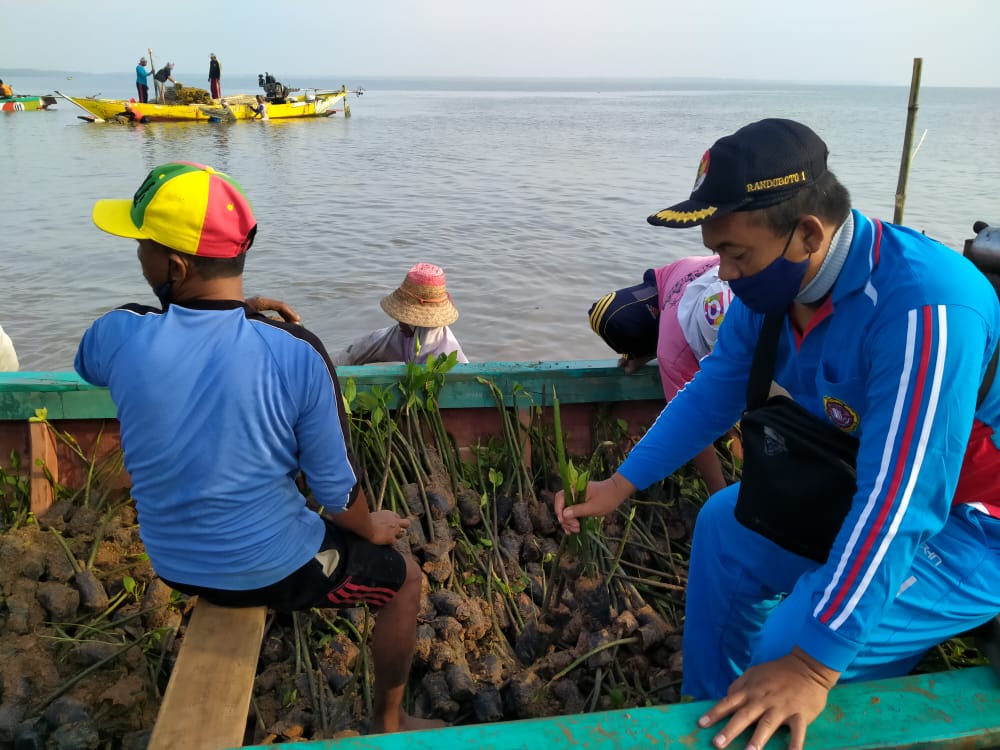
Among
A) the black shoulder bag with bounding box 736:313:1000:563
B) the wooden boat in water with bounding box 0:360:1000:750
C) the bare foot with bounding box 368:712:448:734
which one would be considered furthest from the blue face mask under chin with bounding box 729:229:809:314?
the bare foot with bounding box 368:712:448:734

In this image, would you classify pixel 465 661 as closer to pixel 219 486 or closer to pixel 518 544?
pixel 518 544

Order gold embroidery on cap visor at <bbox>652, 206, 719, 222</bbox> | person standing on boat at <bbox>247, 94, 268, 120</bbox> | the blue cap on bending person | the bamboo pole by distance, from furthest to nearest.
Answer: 1. person standing on boat at <bbox>247, 94, 268, 120</bbox>
2. the bamboo pole
3. the blue cap on bending person
4. gold embroidery on cap visor at <bbox>652, 206, 719, 222</bbox>

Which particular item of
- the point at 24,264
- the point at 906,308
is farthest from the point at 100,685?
the point at 24,264

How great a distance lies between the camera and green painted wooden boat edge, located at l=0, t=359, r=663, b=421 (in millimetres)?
3082

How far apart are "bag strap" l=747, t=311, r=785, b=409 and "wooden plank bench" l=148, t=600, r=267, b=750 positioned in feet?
4.64

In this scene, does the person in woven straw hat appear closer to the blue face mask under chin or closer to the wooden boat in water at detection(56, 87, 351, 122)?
the blue face mask under chin

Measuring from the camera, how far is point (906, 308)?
4.88 ft

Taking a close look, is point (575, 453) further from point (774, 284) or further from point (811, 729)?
point (811, 729)

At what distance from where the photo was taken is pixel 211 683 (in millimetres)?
1867

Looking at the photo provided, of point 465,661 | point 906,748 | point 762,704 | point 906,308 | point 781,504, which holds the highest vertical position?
point 906,308

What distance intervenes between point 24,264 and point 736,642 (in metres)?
9.46

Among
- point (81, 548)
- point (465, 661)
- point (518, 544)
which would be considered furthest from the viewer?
point (518, 544)

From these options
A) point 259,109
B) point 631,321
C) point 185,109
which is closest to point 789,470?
point 631,321

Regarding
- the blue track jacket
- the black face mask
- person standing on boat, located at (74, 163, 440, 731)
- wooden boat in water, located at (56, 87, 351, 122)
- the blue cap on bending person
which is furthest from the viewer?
wooden boat in water, located at (56, 87, 351, 122)
